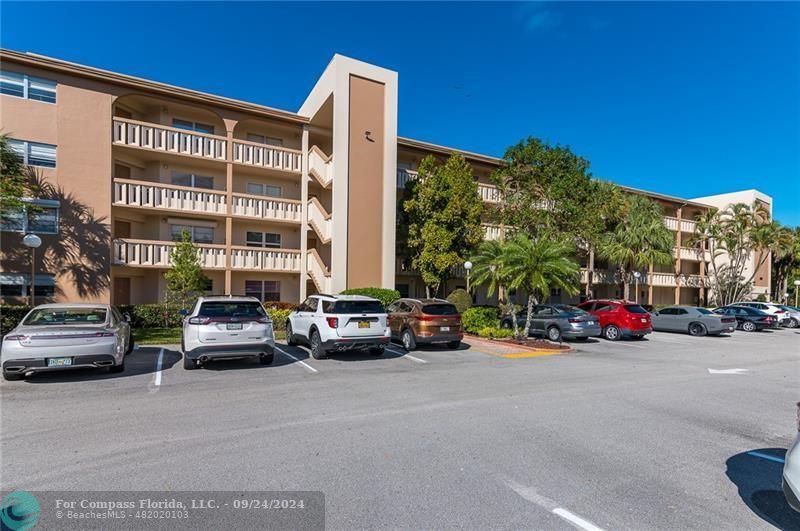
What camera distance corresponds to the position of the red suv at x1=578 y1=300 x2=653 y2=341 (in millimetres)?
17969

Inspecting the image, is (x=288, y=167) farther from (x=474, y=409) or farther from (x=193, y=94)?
(x=474, y=409)

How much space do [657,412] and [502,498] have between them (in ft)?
15.4

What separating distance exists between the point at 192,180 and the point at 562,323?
61.7 feet

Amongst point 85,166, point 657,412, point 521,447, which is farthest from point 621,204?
point 85,166

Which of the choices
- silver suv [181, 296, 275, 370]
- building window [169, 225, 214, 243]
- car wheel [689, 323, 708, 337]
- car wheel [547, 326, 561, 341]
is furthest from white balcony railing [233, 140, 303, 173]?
car wheel [689, 323, 708, 337]

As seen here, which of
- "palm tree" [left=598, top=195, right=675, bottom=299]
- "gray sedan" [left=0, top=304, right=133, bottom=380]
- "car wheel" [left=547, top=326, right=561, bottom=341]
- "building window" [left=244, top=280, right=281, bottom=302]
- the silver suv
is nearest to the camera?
"gray sedan" [left=0, top=304, right=133, bottom=380]

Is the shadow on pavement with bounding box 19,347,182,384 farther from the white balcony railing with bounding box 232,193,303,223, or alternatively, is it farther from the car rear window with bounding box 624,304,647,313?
the car rear window with bounding box 624,304,647,313

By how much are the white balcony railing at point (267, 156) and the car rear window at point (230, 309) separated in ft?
41.9

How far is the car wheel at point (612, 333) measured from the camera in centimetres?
1831

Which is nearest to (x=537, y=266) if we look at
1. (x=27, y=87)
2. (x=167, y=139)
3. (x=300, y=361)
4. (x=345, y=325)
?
(x=345, y=325)

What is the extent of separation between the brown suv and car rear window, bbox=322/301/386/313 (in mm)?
2109

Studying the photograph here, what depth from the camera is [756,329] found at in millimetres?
25281

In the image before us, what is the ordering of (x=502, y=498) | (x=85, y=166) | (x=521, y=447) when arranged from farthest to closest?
(x=85, y=166), (x=521, y=447), (x=502, y=498)

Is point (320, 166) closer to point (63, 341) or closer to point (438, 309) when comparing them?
point (438, 309)
